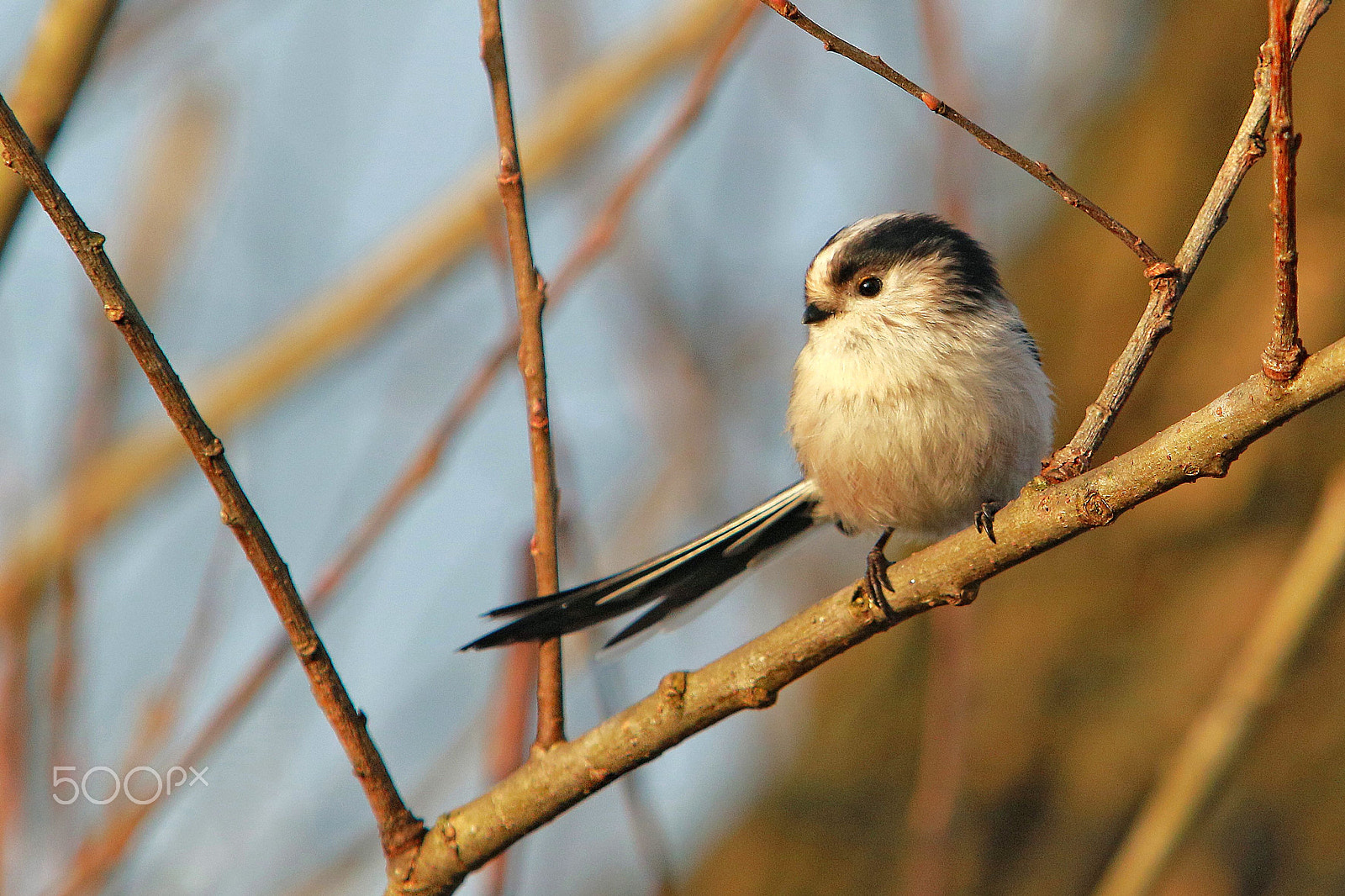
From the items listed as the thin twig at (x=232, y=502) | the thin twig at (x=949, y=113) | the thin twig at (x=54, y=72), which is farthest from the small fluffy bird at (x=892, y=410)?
the thin twig at (x=54, y=72)

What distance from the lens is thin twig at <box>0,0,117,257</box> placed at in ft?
4.76

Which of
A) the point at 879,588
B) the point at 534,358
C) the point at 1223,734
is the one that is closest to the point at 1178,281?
the point at 879,588

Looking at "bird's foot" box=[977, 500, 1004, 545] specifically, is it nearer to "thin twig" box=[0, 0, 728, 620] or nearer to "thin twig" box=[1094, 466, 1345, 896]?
"thin twig" box=[1094, 466, 1345, 896]

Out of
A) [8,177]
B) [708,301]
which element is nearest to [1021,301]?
[708,301]

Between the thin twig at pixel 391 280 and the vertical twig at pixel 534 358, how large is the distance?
4.06 feet

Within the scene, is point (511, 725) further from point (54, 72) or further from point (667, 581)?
point (54, 72)

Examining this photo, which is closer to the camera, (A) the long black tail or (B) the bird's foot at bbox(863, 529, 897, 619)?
(B) the bird's foot at bbox(863, 529, 897, 619)

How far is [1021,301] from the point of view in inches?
138

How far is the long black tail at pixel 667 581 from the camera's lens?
5.32 feet

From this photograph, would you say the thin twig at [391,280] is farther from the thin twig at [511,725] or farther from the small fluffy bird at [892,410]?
the thin twig at [511,725]

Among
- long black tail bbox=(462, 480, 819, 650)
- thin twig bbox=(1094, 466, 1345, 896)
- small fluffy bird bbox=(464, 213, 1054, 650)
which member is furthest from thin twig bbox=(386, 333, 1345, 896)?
thin twig bbox=(1094, 466, 1345, 896)

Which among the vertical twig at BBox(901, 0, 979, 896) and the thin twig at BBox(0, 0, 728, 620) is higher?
the thin twig at BBox(0, 0, 728, 620)

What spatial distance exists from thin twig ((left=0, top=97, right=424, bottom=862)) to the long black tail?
21cm

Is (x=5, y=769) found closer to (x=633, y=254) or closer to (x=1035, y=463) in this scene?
(x=1035, y=463)
